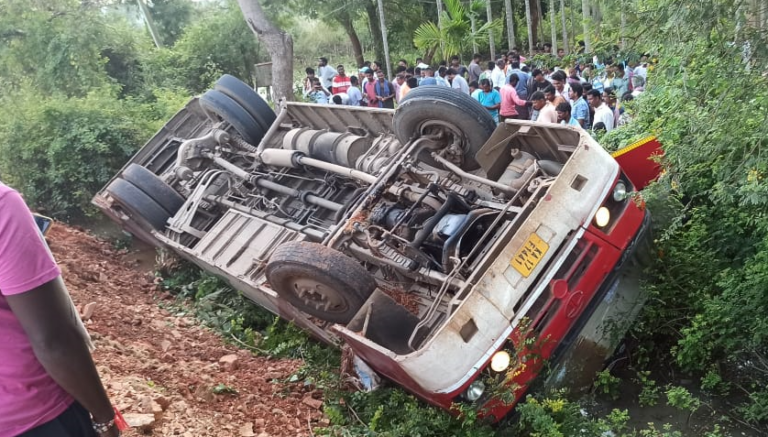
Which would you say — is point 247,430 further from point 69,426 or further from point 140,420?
point 69,426

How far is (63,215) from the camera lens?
9.71 m

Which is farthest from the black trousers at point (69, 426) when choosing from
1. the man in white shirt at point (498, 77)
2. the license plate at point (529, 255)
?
the man in white shirt at point (498, 77)

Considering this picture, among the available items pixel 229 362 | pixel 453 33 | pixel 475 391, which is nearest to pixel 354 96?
pixel 453 33

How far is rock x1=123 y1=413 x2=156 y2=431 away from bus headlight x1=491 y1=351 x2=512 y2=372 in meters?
1.90

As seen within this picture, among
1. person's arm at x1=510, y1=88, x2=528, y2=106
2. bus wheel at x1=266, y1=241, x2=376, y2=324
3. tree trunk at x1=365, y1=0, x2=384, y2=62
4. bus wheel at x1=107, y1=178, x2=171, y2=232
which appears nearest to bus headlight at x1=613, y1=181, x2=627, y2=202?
bus wheel at x1=266, y1=241, x2=376, y2=324

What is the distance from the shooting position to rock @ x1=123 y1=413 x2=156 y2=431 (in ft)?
11.7

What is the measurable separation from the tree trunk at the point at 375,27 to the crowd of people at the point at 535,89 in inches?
316

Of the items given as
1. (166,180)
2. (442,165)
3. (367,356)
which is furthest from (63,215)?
(367,356)

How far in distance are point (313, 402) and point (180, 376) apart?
0.99m

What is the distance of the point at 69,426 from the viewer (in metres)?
2.01

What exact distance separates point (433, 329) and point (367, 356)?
0.43 m

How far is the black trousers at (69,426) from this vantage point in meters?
1.95

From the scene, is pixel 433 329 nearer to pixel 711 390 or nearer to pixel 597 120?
pixel 711 390

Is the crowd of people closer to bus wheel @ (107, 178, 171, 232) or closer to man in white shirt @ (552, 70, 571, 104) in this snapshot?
man in white shirt @ (552, 70, 571, 104)
